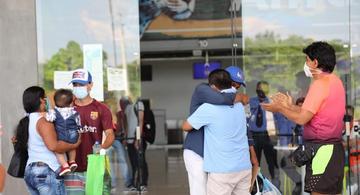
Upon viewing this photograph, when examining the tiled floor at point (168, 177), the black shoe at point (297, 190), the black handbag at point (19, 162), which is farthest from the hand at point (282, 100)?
the tiled floor at point (168, 177)

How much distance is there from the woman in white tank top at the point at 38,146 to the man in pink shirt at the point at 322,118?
165 centimetres

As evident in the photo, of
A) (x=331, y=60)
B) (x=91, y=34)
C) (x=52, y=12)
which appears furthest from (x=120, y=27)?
(x=331, y=60)

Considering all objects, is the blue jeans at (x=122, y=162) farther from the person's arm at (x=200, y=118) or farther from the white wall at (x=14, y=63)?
the person's arm at (x=200, y=118)

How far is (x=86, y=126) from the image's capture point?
4.87 meters

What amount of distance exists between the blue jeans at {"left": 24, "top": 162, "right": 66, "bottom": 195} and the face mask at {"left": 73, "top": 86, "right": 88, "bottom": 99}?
2.60 feet

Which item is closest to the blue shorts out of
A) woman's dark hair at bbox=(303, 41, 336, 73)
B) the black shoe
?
woman's dark hair at bbox=(303, 41, 336, 73)

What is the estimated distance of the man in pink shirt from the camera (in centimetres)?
373

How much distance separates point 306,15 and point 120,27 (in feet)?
9.66

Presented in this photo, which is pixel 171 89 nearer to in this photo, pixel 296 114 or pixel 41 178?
pixel 41 178

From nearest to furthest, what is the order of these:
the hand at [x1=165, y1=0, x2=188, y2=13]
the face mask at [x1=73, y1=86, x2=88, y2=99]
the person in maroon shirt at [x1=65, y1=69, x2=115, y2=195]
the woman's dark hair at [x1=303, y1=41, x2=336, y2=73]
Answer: the woman's dark hair at [x1=303, y1=41, x2=336, y2=73] → the person in maroon shirt at [x1=65, y1=69, x2=115, y2=195] → the face mask at [x1=73, y1=86, x2=88, y2=99] → the hand at [x1=165, y1=0, x2=188, y2=13]

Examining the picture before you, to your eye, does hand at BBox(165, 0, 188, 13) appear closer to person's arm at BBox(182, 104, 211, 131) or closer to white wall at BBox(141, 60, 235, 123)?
white wall at BBox(141, 60, 235, 123)

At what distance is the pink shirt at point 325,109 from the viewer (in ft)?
12.2

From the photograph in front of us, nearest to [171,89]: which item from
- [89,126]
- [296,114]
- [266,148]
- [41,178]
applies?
→ [266,148]

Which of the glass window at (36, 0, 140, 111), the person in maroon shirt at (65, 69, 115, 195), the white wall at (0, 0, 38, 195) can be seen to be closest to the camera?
the person in maroon shirt at (65, 69, 115, 195)
